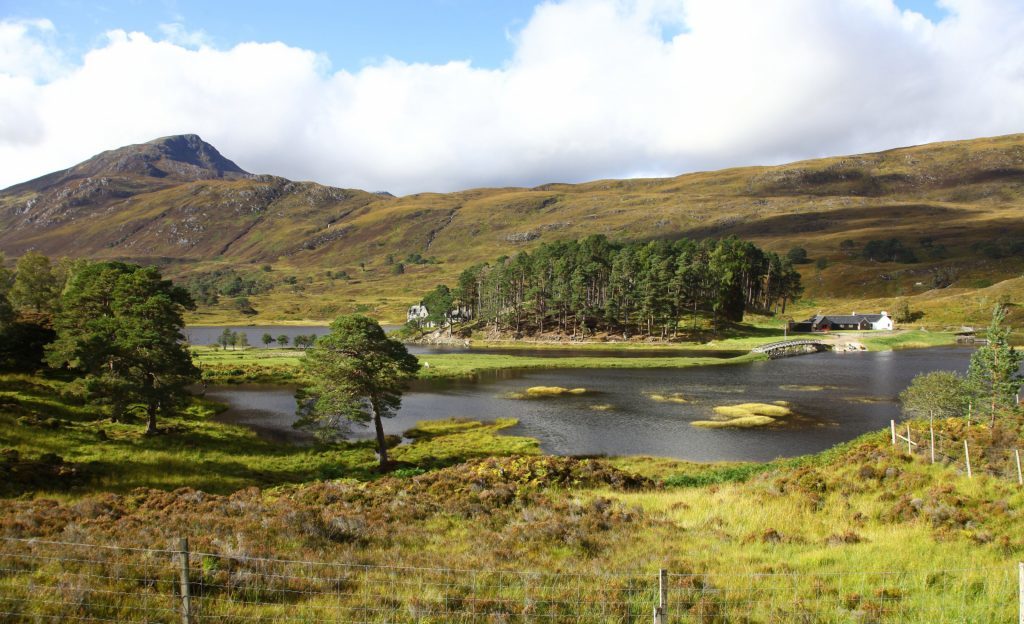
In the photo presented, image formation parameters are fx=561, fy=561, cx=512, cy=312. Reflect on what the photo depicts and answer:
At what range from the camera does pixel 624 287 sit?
448 feet

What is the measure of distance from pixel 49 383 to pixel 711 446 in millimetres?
60565

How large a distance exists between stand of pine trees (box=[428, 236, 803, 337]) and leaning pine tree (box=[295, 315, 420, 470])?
90.3 m

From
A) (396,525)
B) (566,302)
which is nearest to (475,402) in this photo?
(396,525)

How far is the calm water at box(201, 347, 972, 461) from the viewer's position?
157 feet

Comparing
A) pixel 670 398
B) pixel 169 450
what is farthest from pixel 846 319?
pixel 169 450

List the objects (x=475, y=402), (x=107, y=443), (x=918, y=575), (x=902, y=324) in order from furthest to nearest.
Answer: (x=902, y=324)
(x=475, y=402)
(x=107, y=443)
(x=918, y=575)

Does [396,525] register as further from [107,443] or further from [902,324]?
[902,324]

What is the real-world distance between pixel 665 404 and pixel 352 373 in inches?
1442

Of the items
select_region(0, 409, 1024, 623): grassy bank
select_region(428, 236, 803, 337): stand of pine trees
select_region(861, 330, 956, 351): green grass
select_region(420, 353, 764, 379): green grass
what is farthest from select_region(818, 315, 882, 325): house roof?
select_region(0, 409, 1024, 623): grassy bank

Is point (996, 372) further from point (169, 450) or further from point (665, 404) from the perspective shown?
point (169, 450)

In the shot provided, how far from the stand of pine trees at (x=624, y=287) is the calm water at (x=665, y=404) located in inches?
1529

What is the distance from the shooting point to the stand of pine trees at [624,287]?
431 ft

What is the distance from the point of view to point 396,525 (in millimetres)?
17875

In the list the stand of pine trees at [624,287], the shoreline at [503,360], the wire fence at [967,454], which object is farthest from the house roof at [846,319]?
the wire fence at [967,454]
